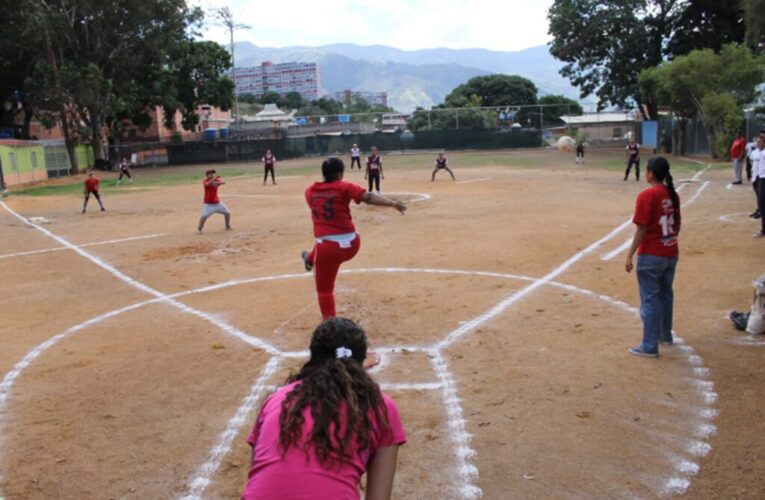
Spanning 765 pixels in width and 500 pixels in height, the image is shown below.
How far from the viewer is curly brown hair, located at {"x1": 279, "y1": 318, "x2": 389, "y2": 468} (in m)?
2.73

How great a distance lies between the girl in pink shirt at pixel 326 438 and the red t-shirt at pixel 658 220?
4.79 meters

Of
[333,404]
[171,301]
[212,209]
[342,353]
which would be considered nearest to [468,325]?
[171,301]

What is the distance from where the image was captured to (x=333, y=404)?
2.83m

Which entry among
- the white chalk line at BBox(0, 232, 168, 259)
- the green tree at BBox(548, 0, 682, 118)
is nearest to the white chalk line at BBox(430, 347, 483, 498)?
the white chalk line at BBox(0, 232, 168, 259)

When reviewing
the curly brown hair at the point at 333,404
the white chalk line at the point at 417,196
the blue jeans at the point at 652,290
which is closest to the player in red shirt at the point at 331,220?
the blue jeans at the point at 652,290

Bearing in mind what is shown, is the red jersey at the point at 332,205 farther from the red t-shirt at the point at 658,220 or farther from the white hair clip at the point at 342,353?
the white hair clip at the point at 342,353

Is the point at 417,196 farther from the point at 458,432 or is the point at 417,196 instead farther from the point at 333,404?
the point at 333,404

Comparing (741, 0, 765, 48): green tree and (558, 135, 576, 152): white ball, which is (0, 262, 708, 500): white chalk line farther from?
(558, 135, 576, 152): white ball

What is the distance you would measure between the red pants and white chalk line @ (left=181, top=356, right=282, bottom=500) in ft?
2.72

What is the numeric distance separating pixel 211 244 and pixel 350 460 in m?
13.1

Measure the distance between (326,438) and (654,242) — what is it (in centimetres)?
528

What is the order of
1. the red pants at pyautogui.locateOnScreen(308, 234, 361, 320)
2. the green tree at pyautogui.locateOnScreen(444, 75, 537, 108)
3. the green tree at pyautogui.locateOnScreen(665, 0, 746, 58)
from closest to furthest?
the red pants at pyautogui.locateOnScreen(308, 234, 361, 320) → the green tree at pyautogui.locateOnScreen(665, 0, 746, 58) → the green tree at pyautogui.locateOnScreen(444, 75, 537, 108)

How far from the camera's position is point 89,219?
2131 centimetres

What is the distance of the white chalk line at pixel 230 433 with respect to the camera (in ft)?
15.9
